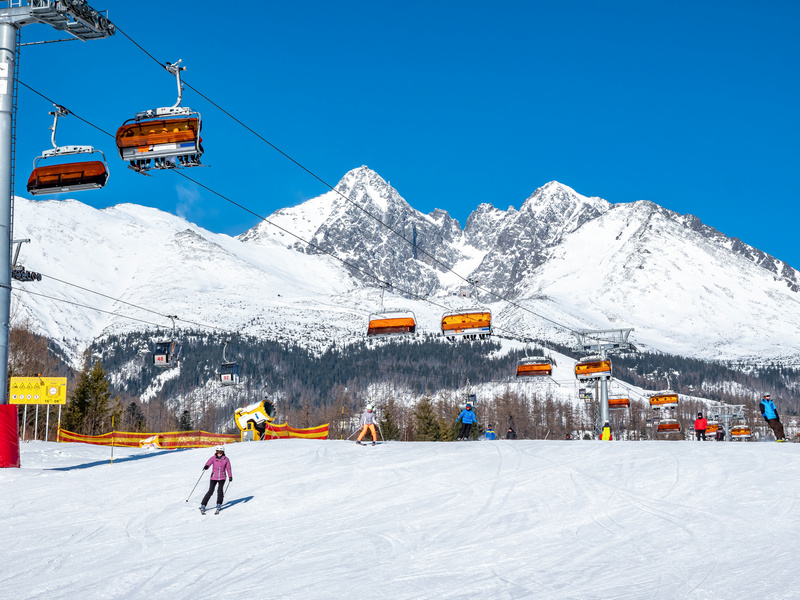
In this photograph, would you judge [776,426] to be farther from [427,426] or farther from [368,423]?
[427,426]

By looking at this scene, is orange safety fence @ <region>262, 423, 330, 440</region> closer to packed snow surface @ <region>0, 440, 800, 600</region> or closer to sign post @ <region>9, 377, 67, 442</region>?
sign post @ <region>9, 377, 67, 442</region>

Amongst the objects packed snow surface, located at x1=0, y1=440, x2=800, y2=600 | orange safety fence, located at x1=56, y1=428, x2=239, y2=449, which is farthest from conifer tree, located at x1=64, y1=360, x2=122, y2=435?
packed snow surface, located at x1=0, y1=440, x2=800, y2=600

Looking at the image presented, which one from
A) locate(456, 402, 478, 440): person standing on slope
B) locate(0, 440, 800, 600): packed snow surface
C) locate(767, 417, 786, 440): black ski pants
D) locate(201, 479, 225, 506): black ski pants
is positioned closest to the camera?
locate(0, 440, 800, 600): packed snow surface

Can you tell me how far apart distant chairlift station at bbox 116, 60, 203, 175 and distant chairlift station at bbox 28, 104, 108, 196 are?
2.00 m

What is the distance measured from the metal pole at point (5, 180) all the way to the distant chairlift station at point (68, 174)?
3.33 m

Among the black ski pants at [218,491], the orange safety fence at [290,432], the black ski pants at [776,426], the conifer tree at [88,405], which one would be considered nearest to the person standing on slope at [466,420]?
the orange safety fence at [290,432]

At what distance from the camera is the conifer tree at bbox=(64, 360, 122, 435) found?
61281 mm

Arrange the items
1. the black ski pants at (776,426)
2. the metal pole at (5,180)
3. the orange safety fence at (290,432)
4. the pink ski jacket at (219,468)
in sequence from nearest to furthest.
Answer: the pink ski jacket at (219,468) < the metal pole at (5,180) < the black ski pants at (776,426) < the orange safety fence at (290,432)

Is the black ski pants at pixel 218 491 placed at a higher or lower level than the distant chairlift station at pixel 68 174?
lower

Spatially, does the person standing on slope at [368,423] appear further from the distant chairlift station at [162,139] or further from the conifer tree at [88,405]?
the conifer tree at [88,405]

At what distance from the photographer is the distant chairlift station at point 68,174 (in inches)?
802

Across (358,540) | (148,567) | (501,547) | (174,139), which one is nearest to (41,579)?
(148,567)

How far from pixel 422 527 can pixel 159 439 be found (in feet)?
107

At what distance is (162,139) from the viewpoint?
18.4m
